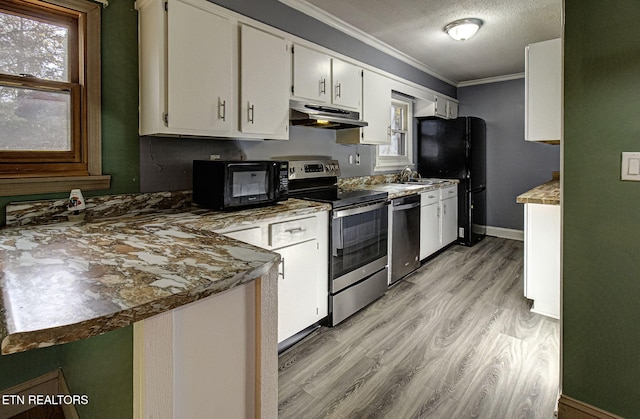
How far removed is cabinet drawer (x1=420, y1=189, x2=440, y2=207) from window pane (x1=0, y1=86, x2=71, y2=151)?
3187mm

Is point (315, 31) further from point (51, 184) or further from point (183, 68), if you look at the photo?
point (51, 184)

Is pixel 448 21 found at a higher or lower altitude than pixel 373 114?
higher

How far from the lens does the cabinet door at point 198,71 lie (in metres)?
2.02

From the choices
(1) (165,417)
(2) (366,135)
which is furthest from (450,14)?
(1) (165,417)

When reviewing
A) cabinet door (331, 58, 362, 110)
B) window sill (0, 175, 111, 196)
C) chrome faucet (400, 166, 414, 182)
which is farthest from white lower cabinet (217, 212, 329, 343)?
chrome faucet (400, 166, 414, 182)

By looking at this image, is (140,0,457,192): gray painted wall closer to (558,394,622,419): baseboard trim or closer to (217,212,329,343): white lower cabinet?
(217,212,329,343): white lower cabinet

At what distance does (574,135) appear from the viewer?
161 centimetres

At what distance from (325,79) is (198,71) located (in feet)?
4.02

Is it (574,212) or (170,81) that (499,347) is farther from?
(170,81)

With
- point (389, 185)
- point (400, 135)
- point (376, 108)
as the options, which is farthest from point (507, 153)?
point (376, 108)

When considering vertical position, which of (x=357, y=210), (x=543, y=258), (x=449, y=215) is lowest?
(x=543, y=258)

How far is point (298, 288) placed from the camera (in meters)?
2.36

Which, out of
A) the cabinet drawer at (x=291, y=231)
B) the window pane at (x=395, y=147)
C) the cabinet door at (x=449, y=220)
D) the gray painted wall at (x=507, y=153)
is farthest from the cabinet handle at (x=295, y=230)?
the gray painted wall at (x=507, y=153)

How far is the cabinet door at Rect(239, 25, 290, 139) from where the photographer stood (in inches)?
94.0
